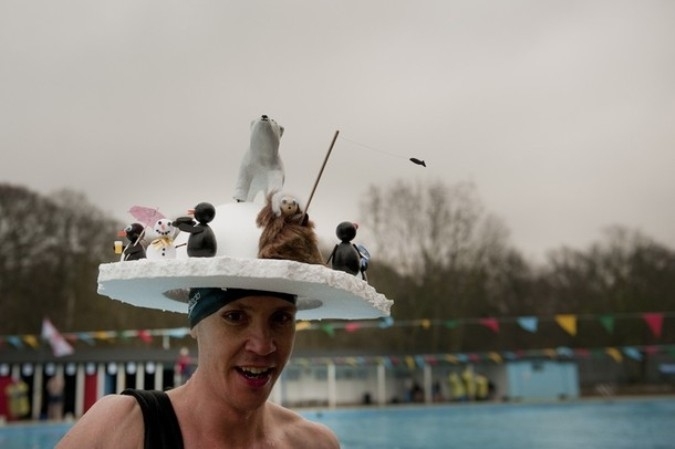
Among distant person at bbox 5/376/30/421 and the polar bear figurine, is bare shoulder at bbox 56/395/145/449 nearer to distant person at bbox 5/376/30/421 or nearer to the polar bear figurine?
the polar bear figurine

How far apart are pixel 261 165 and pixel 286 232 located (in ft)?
1.30

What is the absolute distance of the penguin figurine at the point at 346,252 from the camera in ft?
6.84

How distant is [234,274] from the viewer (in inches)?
69.7

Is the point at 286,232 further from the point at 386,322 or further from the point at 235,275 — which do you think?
the point at 386,322

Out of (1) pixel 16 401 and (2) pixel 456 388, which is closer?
(1) pixel 16 401

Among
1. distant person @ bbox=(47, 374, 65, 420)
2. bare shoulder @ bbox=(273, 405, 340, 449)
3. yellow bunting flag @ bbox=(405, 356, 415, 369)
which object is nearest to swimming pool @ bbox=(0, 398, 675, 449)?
distant person @ bbox=(47, 374, 65, 420)

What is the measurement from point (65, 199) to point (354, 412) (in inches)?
512

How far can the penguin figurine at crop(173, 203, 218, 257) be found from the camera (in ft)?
6.15

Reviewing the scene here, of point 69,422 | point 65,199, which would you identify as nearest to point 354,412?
point 69,422

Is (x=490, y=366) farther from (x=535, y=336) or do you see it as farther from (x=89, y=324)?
(x=89, y=324)

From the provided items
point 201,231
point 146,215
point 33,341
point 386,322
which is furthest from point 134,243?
point 33,341

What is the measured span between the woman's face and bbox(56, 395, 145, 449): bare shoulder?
8.5 inches

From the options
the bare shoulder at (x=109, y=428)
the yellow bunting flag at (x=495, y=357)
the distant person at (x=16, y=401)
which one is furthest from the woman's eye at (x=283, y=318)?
the yellow bunting flag at (x=495, y=357)

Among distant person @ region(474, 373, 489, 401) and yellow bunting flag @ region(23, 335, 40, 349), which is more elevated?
yellow bunting flag @ region(23, 335, 40, 349)
